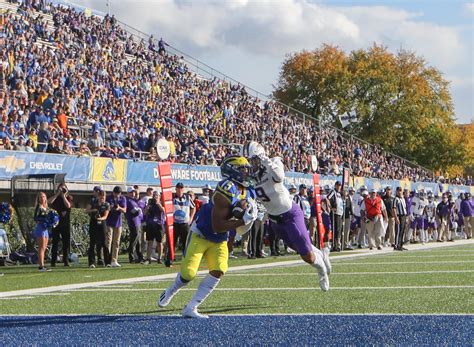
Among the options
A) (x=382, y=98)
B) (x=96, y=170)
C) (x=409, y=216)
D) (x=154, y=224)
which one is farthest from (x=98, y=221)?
(x=382, y=98)

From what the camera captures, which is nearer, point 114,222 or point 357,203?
point 114,222

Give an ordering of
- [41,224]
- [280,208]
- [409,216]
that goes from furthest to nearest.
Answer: [409,216], [41,224], [280,208]

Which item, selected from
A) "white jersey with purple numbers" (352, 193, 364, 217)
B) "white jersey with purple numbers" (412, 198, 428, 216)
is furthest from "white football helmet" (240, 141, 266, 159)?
"white jersey with purple numbers" (412, 198, 428, 216)

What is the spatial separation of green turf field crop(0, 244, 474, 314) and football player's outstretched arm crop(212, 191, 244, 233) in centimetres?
115

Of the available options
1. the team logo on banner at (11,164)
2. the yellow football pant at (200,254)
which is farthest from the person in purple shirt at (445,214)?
the yellow football pant at (200,254)

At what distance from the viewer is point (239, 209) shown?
25.1ft

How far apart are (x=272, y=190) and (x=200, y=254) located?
6.70 ft

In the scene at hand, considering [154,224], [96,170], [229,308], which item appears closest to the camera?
[229,308]

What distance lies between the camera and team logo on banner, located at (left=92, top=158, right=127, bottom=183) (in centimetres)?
2239

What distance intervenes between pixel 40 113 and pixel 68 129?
128cm

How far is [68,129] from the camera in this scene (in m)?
23.4

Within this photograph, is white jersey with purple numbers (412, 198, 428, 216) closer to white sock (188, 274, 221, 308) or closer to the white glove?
white sock (188, 274, 221, 308)

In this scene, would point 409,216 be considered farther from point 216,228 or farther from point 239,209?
point 239,209

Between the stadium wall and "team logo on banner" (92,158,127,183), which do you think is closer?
the stadium wall
